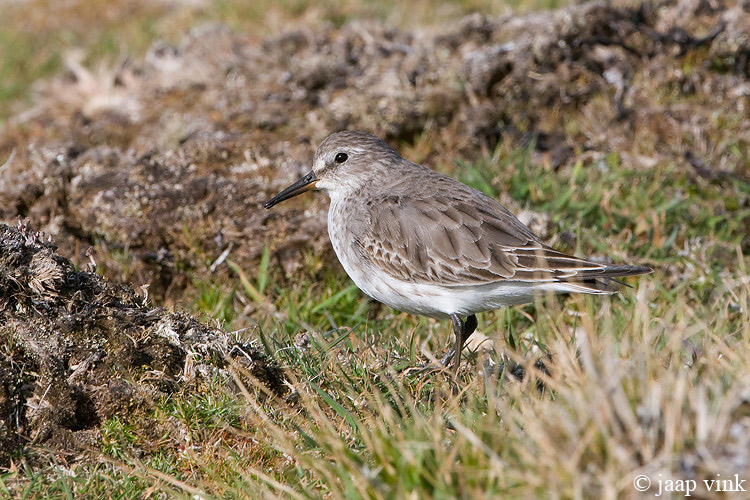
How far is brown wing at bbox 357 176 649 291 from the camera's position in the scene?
16.6 feet

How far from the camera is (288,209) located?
729cm

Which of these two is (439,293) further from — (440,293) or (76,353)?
(76,353)

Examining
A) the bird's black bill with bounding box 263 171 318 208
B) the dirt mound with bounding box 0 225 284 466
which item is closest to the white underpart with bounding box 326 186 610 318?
the bird's black bill with bounding box 263 171 318 208

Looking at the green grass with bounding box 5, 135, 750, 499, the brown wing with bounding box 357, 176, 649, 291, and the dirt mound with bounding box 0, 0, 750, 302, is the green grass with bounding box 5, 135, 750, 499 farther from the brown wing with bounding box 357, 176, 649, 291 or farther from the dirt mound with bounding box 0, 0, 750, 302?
the dirt mound with bounding box 0, 0, 750, 302

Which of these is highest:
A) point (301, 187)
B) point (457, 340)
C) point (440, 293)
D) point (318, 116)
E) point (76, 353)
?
point (76, 353)

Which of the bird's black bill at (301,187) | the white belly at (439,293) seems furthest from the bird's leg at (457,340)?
the bird's black bill at (301,187)

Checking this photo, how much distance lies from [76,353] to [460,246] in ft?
7.81

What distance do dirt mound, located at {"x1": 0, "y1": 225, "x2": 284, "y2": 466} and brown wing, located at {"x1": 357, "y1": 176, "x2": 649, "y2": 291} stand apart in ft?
4.06

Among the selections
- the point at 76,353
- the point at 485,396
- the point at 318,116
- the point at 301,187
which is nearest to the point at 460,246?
the point at 485,396

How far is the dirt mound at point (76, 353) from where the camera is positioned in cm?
414

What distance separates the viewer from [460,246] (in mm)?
5293

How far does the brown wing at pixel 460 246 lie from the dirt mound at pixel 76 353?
1.24 metres

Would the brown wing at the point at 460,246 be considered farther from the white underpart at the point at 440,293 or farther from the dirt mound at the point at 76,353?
the dirt mound at the point at 76,353

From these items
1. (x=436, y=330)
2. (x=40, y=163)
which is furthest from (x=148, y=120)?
(x=436, y=330)
